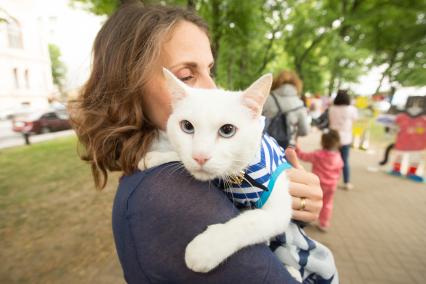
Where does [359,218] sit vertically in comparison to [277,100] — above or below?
below

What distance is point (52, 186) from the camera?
20.7ft

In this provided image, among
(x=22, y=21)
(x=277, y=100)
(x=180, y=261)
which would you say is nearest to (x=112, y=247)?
(x=180, y=261)

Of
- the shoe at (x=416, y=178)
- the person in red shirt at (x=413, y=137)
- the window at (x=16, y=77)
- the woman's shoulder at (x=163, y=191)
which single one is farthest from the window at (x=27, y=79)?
the shoe at (x=416, y=178)

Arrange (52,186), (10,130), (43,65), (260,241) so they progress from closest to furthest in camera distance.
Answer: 1. (260,241)
2. (52,186)
3. (43,65)
4. (10,130)

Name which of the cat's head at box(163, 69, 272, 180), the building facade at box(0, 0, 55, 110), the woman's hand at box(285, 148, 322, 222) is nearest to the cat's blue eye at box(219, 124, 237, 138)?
the cat's head at box(163, 69, 272, 180)

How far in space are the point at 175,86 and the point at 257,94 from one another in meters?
0.42

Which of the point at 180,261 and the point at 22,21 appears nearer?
the point at 180,261

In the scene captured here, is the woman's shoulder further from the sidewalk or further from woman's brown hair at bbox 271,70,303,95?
woman's brown hair at bbox 271,70,303,95

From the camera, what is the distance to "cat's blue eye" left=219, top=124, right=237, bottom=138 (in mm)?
1271

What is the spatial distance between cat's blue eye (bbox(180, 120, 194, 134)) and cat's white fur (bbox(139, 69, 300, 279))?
0.02m

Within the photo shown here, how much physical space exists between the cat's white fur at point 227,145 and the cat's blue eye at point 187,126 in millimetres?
21

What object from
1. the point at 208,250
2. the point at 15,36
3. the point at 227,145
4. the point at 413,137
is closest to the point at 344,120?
the point at 413,137

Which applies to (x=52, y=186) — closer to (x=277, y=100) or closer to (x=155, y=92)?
(x=277, y=100)

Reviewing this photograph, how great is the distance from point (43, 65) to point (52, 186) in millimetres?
6769
